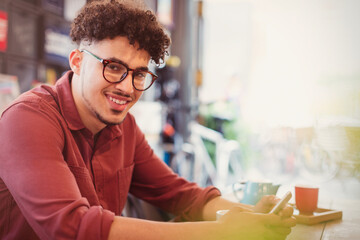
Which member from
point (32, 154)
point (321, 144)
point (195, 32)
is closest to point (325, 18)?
point (321, 144)

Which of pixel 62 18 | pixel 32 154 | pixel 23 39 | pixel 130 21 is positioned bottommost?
pixel 32 154

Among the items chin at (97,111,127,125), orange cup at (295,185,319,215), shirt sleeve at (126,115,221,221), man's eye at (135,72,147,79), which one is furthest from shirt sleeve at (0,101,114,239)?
orange cup at (295,185,319,215)

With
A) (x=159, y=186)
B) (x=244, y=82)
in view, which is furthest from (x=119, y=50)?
(x=244, y=82)

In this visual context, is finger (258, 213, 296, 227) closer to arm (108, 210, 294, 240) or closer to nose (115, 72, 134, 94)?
arm (108, 210, 294, 240)

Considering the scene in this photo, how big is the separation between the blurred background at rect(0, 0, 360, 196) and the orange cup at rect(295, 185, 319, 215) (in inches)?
84.4

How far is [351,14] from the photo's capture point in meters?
3.04

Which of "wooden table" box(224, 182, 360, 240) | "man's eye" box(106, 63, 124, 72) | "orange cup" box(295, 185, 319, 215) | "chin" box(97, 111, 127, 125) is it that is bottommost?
"wooden table" box(224, 182, 360, 240)

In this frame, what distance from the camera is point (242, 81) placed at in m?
4.01

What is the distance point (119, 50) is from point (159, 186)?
1.88ft

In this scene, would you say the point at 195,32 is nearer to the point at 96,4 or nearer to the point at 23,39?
the point at 23,39

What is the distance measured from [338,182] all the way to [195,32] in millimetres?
2646

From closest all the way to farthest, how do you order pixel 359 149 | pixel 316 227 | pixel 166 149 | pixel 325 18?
pixel 316 227, pixel 359 149, pixel 325 18, pixel 166 149

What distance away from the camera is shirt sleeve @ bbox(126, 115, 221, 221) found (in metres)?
1.31

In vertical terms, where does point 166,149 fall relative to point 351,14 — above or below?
below
